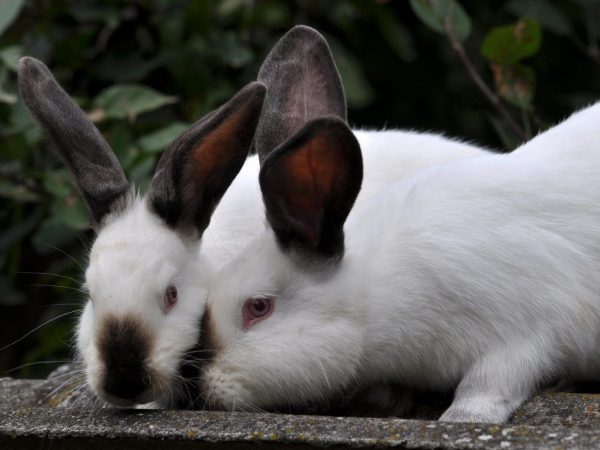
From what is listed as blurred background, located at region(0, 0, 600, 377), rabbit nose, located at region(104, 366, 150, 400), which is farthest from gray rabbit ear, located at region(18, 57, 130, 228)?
blurred background, located at region(0, 0, 600, 377)

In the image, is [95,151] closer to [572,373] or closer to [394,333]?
[394,333]

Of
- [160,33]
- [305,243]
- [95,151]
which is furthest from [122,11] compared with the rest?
[305,243]

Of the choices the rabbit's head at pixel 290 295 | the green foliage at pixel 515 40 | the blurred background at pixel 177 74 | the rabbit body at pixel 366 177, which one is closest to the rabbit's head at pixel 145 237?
the rabbit's head at pixel 290 295

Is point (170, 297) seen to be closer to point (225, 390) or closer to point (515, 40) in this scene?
point (225, 390)

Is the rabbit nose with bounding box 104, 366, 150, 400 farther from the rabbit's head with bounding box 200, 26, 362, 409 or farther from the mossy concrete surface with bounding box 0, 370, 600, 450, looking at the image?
the rabbit's head with bounding box 200, 26, 362, 409

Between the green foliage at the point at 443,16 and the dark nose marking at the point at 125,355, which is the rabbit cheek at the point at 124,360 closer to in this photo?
the dark nose marking at the point at 125,355

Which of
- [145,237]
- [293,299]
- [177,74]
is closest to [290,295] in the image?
[293,299]
